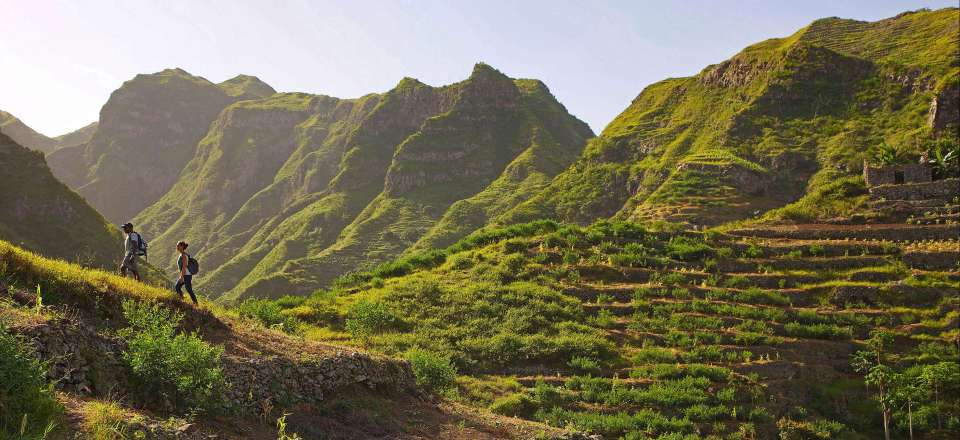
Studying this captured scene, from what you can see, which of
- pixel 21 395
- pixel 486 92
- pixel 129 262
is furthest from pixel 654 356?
pixel 486 92

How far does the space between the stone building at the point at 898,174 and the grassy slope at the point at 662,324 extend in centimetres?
909

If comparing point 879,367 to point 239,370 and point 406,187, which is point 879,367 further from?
point 406,187

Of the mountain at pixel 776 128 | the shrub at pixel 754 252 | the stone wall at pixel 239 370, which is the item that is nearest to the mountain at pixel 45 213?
the mountain at pixel 776 128

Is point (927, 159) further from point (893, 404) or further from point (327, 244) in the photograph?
point (327, 244)

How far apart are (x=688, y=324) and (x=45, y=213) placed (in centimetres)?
8950

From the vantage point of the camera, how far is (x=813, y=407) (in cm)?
2414

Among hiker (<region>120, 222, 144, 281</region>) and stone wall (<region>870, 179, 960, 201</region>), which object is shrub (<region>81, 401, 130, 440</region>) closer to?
hiker (<region>120, 222, 144, 281</region>)

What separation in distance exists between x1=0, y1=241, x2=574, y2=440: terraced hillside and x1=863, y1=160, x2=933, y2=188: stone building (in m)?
39.6

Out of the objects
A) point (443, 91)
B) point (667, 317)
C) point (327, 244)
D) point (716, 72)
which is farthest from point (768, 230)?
point (443, 91)

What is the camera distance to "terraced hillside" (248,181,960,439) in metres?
A: 23.2

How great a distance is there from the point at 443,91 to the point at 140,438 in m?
183

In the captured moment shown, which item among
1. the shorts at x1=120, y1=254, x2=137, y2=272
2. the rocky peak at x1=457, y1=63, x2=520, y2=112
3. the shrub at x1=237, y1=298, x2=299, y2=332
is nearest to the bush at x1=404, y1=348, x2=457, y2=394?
the shrub at x1=237, y1=298, x2=299, y2=332

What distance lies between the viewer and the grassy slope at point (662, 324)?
23281mm

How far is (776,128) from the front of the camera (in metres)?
71.2
